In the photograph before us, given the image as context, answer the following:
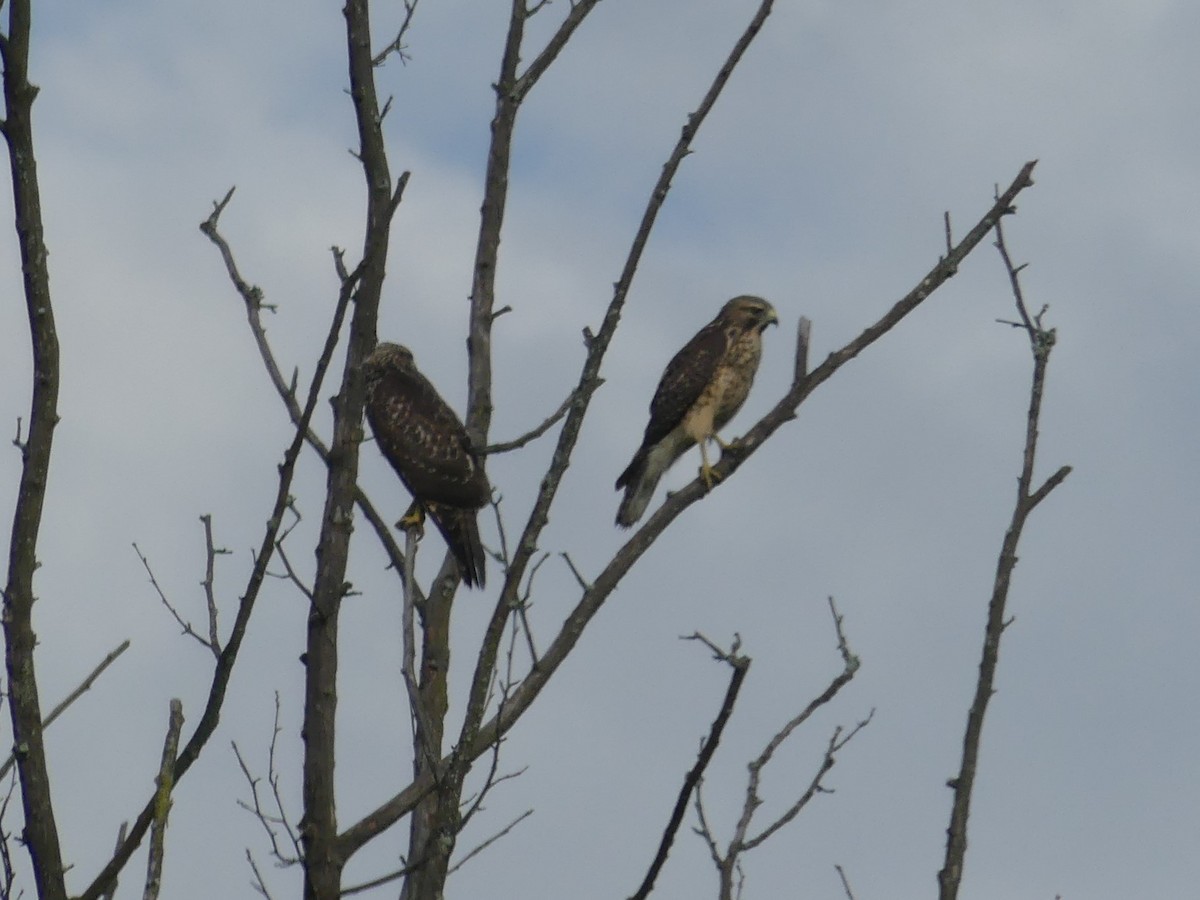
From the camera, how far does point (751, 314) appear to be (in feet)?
33.7

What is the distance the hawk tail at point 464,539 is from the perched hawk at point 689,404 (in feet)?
3.71

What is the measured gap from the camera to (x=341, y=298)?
318 cm

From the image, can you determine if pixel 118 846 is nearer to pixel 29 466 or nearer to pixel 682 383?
pixel 29 466

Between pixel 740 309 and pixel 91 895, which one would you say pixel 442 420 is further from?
pixel 91 895

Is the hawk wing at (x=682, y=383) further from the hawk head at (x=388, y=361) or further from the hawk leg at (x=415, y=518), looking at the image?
the hawk head at (x=388, y=361)

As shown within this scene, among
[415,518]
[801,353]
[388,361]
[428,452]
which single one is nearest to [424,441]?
[428,452]

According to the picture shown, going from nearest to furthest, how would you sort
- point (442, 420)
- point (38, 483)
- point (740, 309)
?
point (38, 483) → point (442, 420) → point (740, 309)

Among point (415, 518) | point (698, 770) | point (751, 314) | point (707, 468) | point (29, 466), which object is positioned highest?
point (751, 314)

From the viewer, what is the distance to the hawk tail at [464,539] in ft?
26.1

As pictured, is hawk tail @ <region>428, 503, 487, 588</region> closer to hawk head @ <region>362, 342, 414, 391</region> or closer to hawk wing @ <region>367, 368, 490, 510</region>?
hawk wing @ <region>367, 368, 490, 510</region>

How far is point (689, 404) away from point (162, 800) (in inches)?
264

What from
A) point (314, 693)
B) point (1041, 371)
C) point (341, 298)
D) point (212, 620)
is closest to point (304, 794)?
point (314, 693)

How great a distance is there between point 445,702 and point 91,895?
300 centimetres

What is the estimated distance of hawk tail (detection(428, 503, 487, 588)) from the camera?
7970mm
